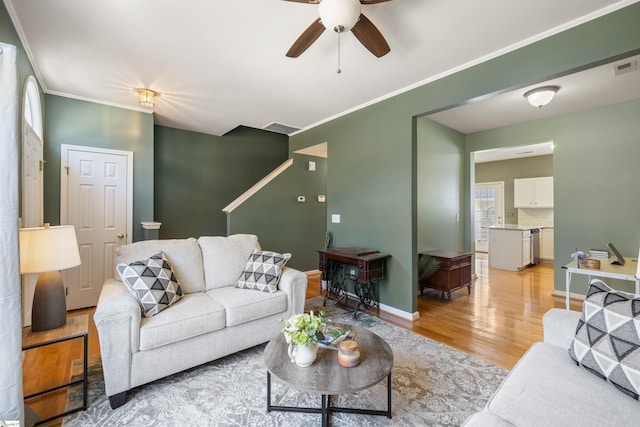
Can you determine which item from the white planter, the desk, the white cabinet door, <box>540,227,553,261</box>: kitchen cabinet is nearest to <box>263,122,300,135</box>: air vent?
the white planter

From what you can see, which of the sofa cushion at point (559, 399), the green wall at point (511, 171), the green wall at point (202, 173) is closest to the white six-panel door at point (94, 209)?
the green wall at point (202, 173)

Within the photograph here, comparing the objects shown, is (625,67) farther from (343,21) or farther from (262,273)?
(262,273)

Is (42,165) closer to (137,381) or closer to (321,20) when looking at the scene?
(137,381)

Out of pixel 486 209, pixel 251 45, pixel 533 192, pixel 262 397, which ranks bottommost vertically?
pixel 262 397

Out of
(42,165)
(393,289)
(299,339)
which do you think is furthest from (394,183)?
(42,165)

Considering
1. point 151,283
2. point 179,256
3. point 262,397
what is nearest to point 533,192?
point 262,397

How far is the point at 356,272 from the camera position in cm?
342

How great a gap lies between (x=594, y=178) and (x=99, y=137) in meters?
6.75

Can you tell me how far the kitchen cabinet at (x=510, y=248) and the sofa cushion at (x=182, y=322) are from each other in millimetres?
5924

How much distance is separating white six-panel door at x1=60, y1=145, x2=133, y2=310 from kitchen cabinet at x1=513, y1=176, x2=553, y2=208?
27.4 ft

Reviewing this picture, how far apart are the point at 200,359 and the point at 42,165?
307cm

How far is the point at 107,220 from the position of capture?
3.78 meters

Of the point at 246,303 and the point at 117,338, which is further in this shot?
the point at 246,303

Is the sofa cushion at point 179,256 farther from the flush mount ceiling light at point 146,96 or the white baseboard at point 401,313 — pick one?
the white baseboard at point 401,313
